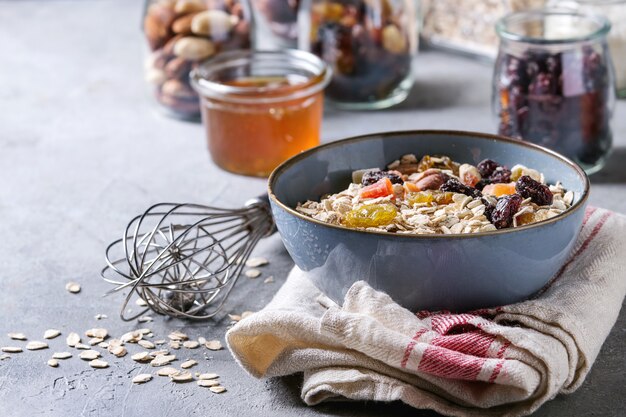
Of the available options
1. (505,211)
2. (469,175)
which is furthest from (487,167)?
(505,211)

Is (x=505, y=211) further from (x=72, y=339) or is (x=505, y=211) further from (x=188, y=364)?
(x=72, y=339)

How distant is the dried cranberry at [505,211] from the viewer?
96 centimetres

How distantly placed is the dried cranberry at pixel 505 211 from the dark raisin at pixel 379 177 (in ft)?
0.44

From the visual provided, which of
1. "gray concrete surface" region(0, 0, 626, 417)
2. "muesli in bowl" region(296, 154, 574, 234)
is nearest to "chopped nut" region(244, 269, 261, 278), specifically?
"gray concrete surface" region(0, 0, 626, 417)

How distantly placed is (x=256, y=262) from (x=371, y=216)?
0.29 m

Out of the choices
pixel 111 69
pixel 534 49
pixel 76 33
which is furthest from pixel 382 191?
pixel 76 33

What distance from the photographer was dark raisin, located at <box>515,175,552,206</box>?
1.01 m

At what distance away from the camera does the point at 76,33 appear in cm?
222

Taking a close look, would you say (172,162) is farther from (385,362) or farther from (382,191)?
(385,362)

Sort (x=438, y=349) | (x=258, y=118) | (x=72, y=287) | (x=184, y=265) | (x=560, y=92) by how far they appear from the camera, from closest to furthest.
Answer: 1. (x=438, y=349)
2. (x=184, y=265)
3. (x=72, y=287)
4. (x=560, y=92)
5. (x=258, y=118)

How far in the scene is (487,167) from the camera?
3.60ft

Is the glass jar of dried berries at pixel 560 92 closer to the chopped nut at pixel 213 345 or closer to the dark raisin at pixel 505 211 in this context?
the dark raisin at pixel 505 211

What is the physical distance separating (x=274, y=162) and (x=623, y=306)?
597mm

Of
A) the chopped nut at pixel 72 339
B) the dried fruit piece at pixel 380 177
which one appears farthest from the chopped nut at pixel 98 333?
the dried fruit piece at pixel 380 177
